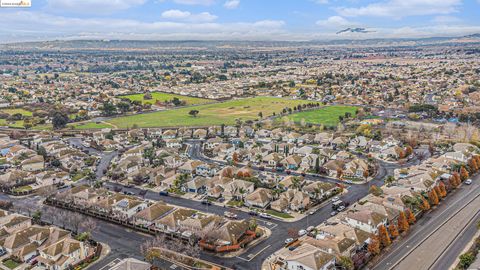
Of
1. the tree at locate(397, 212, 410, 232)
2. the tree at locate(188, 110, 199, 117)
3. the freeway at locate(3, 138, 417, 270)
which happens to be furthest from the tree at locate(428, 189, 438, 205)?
the tree at locate(188, 110, 199, 117)

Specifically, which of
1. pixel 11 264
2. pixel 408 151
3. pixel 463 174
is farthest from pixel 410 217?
pixel 11 264

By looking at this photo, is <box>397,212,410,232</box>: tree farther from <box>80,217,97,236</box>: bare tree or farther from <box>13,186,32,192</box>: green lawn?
<box>13,186,32,192</box>: green lawn

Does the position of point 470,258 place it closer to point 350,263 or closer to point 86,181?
point 350,263

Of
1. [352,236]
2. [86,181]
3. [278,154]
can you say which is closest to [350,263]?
[352,236]

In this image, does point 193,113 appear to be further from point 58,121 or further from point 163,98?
point 163,98

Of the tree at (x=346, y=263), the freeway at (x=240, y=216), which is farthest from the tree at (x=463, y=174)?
the tree at (x=346, y=263)

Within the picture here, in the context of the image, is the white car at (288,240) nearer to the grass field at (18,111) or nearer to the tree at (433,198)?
the tree at (433,198)
